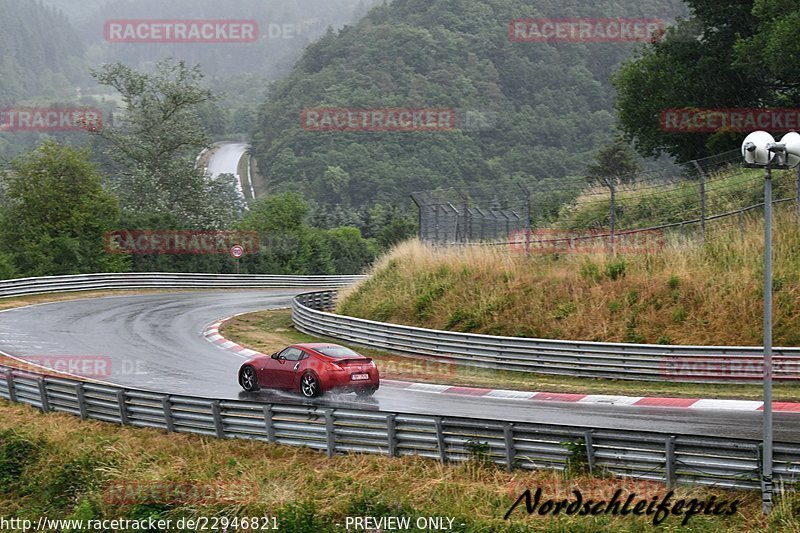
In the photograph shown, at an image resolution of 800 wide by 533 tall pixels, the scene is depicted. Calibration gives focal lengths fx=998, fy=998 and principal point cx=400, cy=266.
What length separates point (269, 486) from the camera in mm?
14789

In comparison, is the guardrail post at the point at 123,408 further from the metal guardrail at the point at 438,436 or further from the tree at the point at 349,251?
the tree at the point at 349,251

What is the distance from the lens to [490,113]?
389 feet

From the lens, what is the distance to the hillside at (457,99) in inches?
4528

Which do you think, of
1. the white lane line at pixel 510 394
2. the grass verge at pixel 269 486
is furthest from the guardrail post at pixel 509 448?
the white lane line at pixel 510 394

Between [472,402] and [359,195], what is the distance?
102m

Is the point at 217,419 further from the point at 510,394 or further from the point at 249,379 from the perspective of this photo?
the point at 510,394

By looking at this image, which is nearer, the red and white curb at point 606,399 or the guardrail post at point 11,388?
the red and white curb at point 606,399

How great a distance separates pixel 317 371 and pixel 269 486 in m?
4.92

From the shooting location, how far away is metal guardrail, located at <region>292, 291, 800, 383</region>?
20.5m

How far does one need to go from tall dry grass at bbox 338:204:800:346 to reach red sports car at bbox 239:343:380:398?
20.0 ft

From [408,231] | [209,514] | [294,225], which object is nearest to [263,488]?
[209,514]

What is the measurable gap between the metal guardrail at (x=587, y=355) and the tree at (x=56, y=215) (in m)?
28.7

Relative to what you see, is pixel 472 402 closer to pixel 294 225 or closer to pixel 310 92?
pixel 294 225

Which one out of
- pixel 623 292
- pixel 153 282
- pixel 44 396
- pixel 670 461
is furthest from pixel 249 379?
pixel 153 282
